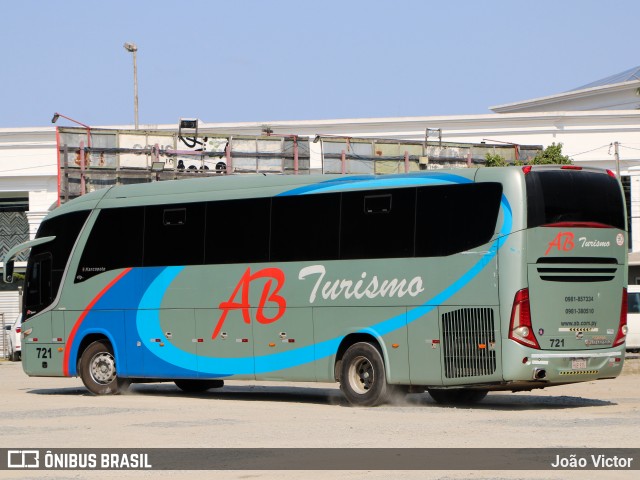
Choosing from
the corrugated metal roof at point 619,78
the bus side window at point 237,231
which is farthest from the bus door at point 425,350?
the corrugated metal roof at point 619,78

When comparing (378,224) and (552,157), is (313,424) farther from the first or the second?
(552,157)

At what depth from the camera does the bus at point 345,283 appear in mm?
18391

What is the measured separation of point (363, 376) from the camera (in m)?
20.0

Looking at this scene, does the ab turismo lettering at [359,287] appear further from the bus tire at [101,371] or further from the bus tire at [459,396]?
the bus tire at [101,371]

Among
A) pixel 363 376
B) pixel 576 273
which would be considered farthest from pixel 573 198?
pixel 363 376

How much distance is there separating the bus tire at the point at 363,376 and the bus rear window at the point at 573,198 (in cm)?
327

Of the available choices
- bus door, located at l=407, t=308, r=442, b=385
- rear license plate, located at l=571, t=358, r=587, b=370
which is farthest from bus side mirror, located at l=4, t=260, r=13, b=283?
rear license plate, located at l=571, t=358, r=587, b=370

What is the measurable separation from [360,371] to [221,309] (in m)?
3.12

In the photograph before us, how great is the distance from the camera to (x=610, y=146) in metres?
59.8

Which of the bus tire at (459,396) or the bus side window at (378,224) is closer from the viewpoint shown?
the bus side window at (378,224)

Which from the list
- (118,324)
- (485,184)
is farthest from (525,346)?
(118,324)

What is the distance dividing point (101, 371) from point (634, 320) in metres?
20.7

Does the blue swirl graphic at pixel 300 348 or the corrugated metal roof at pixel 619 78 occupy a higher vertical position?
the corrugated metal roof at pixel 619 78

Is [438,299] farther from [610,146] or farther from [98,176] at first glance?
[610,146]
